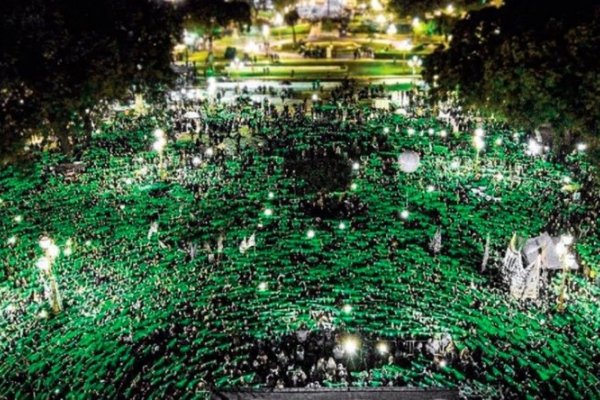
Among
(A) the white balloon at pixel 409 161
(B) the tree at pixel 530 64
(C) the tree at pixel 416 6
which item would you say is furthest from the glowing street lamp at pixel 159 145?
(C) the tree at pixel 416 6

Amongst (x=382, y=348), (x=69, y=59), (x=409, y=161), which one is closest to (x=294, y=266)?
(x=382, y=348)

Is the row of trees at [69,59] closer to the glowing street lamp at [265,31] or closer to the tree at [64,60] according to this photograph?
the tree at [64,60]

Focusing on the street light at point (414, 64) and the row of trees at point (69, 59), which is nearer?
the row of trees at point (69, 59)

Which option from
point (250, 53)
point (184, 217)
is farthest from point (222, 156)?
point (250, 53)

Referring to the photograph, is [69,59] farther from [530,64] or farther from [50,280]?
[530,64]

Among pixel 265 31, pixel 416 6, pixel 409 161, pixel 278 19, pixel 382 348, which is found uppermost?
pixel 416 6

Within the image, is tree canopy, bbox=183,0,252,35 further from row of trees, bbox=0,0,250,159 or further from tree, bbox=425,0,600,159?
tree, bbox=425,0,600,159

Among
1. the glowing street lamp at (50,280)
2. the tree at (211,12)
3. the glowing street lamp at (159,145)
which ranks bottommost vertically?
the glowing street lamp at (50,280)
